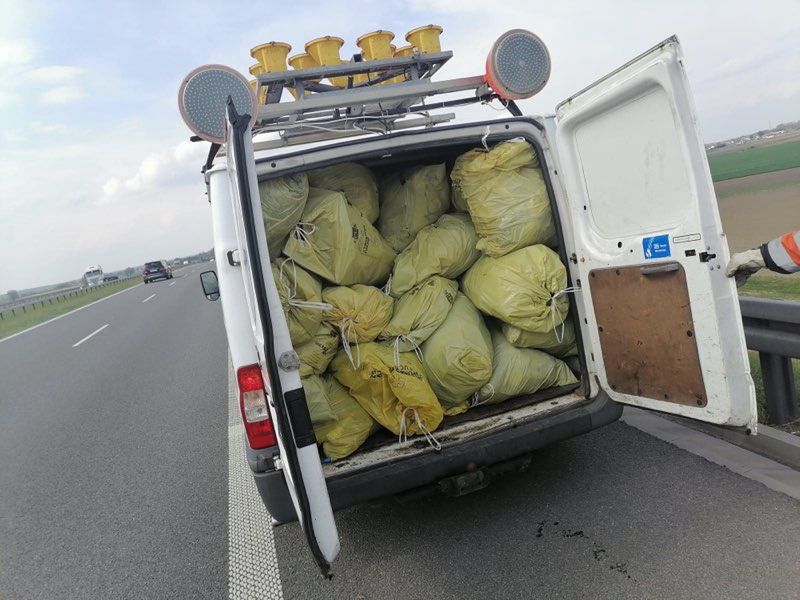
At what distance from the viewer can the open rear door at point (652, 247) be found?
2.36 metres

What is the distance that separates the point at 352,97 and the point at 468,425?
1915mm

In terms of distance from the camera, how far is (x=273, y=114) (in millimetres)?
3158

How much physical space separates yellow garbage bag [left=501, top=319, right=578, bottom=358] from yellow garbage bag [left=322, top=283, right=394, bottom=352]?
75cm

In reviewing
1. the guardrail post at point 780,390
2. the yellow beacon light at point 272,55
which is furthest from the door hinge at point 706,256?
the yellow beacon light at point 272,55

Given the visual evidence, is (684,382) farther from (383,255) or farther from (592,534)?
(383,255)

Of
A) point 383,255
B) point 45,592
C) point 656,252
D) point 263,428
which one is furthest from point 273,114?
point 45,592

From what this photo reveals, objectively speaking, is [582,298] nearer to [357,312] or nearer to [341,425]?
[357,312]

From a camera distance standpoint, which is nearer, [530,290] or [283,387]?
[283,387]

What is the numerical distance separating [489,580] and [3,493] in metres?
4.14

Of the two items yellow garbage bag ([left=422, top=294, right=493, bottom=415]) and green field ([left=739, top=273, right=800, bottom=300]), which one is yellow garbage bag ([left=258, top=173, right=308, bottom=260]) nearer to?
yellow garbage bag ([left=422, top=294, right=493, bottom=415])

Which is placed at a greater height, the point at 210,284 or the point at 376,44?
the point at 376,44

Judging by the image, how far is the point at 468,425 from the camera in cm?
317

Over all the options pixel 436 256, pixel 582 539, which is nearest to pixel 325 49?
pixel 436 256

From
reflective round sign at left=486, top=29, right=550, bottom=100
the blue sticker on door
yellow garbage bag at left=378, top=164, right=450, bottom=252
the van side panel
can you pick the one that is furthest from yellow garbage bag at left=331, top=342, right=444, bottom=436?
reflective round sign at left=486, top=29, right=550, bottom=100
